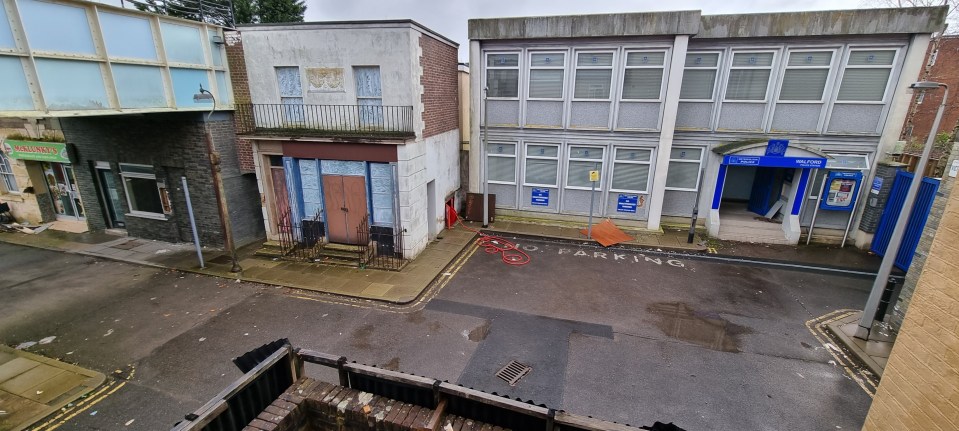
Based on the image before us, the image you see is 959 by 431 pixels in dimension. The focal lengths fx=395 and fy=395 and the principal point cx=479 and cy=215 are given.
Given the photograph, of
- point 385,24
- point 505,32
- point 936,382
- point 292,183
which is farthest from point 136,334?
point 505,32

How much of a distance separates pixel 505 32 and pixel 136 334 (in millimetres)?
13113

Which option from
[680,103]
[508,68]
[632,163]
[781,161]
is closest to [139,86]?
[508,68]

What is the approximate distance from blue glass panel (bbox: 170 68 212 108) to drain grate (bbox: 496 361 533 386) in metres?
10.4

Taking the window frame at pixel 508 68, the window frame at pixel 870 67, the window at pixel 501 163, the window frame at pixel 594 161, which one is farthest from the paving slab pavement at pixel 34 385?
the window frame at pixel 870 67

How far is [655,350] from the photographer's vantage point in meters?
7.80

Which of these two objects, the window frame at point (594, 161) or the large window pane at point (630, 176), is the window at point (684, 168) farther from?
the window frame at point (594, 161)

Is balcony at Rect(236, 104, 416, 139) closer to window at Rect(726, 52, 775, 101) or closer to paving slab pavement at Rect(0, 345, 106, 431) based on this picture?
paving slab pavement at Rect(0, 345, 106, 431)

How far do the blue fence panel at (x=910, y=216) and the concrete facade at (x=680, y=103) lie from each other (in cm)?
80

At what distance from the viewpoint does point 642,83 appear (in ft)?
44.1

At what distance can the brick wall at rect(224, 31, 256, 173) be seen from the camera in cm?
1146

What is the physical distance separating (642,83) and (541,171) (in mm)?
4576

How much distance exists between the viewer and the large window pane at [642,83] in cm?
1326

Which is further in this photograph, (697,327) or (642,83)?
(642,83)

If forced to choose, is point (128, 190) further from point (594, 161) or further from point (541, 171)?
point (594, 161)
